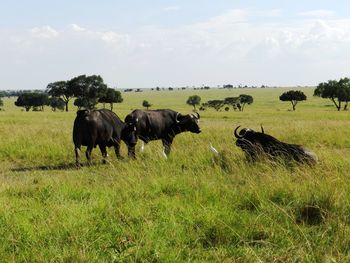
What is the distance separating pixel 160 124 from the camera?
14.8 m

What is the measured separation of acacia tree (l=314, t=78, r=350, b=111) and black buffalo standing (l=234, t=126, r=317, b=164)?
6921cm

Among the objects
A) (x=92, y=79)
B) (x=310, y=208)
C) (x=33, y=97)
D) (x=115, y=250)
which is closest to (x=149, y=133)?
(x=310, y=208)

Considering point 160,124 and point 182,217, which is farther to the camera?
point 160,124

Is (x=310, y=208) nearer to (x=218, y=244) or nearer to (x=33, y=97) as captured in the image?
(x=218, y=244)

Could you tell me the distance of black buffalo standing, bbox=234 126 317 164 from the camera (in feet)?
31.4

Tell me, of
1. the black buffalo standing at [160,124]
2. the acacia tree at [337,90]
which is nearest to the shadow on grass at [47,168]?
the black buffalo standing at [160,124]

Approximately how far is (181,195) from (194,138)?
10.8m

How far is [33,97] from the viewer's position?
366 feet

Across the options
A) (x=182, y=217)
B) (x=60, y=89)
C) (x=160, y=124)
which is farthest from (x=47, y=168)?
(x=60, y=89)

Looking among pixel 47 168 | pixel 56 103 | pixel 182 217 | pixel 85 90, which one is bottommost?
pixel 56 103

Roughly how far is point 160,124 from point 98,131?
2799mm

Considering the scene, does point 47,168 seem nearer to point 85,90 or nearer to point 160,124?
point 160,124

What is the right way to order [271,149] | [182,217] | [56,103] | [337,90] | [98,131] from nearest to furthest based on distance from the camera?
[182,217] < [271,149] < [98,131] < [337,90] < [56,103]

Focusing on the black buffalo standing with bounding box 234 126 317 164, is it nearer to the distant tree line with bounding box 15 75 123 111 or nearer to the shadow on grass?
the shadow on grass
